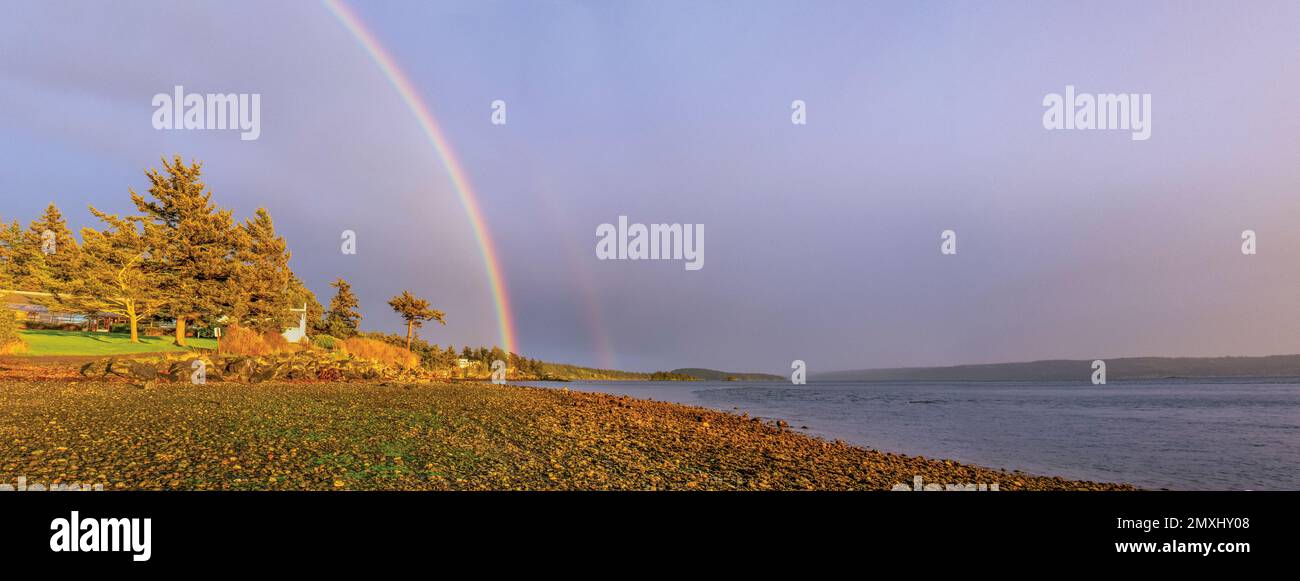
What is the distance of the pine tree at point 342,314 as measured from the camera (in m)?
61.0

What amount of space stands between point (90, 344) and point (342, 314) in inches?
984

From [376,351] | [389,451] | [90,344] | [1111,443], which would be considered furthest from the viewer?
[376,351]

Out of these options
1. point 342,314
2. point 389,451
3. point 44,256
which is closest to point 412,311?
point 342,314

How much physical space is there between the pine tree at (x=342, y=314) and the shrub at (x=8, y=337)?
28.8 m

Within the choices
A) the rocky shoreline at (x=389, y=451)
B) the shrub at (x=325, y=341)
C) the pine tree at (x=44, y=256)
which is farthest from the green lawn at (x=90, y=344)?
the rocky shoreline at (x=389, y=451)

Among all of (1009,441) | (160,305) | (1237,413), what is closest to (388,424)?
(1009,441)

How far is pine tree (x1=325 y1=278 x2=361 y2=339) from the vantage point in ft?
200

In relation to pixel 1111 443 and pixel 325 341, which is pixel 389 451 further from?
pixel 325 341

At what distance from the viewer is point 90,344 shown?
121 ft
